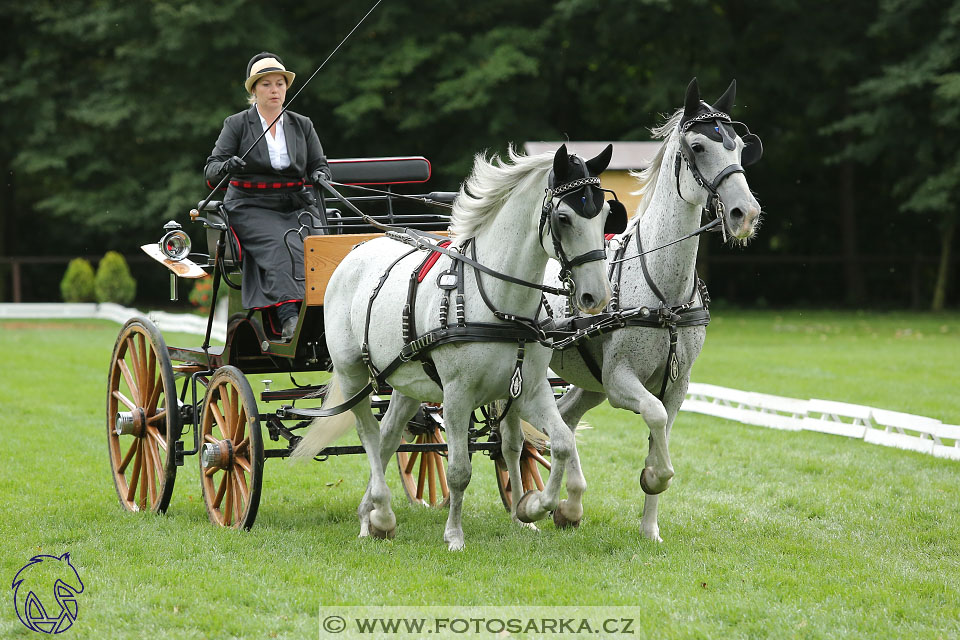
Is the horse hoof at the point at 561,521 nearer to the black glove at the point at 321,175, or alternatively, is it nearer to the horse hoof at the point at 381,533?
the horse hoof at the point at 381,533

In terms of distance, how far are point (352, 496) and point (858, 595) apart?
367cm

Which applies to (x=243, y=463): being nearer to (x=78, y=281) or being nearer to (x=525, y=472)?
(x=525, y=472)

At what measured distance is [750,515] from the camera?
6.55 m

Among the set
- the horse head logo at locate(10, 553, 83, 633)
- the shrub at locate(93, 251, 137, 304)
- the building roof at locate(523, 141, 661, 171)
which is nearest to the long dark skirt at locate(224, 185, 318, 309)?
the horse head logo at locate(10, 553, 83, 633)

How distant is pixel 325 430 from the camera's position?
6027mm

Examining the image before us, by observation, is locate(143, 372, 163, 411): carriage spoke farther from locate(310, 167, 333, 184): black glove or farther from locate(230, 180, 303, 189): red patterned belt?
locate(310, 167, 333, 184): black glove

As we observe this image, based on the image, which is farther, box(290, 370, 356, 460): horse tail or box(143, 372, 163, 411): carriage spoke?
box(143, 372, 163, 411): carriage spoke

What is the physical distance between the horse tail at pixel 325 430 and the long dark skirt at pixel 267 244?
0.62 metres

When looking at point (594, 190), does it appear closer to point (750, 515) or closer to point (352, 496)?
point (750, 515)

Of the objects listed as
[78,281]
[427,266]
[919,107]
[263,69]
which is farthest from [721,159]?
[78,281]

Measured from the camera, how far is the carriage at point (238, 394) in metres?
6.01

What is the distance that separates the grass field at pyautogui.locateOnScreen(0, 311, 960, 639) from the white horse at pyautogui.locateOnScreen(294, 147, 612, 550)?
1.50ft

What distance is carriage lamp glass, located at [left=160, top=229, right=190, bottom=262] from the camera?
652 cm

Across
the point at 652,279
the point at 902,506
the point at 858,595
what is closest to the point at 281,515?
the point at 652,279
